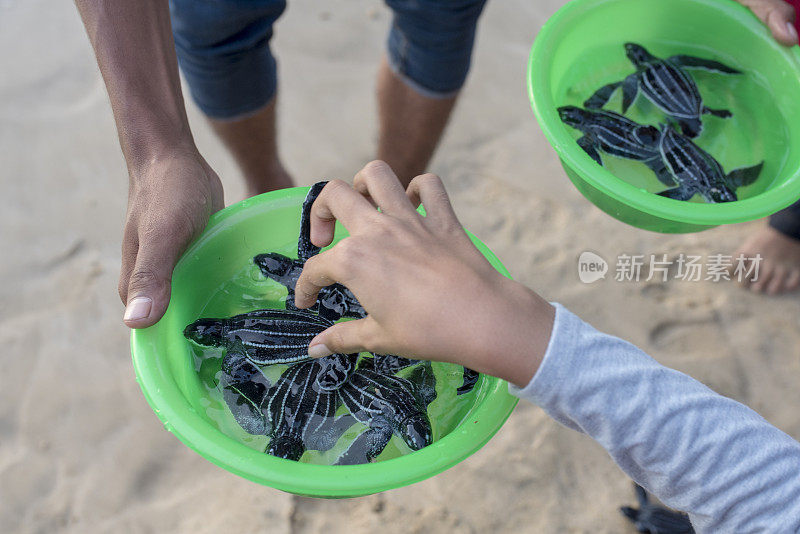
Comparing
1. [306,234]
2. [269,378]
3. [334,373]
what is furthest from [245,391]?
[306,234]

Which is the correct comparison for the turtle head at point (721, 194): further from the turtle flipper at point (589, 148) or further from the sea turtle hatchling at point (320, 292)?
the sea turtle hatchling at point (320, 292)

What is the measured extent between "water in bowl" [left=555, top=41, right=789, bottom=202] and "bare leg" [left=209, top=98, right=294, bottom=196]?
0.72m

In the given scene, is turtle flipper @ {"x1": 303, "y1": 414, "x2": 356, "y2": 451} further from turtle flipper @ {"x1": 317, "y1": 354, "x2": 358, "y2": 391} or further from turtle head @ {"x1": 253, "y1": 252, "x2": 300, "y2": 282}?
turtle head @ {"x1": 253, "y1": 252, "x2": 300, "y2": 282}

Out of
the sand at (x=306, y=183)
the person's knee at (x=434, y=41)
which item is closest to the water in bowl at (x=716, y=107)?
the person's knee at (x=434, y=41)

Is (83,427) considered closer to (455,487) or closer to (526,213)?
(455,487)

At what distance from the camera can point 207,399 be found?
3.44 feet

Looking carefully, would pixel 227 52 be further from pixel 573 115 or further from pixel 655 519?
pixel 655 519

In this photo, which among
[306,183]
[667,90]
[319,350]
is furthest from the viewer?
[306,183]

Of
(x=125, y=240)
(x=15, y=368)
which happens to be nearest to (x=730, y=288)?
(x=125, y=240)

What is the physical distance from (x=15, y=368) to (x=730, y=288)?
1.90 m

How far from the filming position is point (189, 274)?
43.5 inches

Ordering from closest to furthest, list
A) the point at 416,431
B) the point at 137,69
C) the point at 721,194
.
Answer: the point at 416,431 < the point at 137,69 < the point at 721,194

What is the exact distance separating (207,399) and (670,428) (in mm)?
688

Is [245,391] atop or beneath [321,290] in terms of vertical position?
beneath
